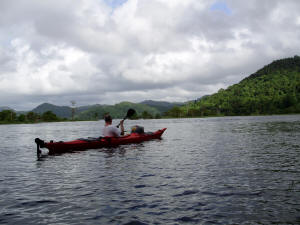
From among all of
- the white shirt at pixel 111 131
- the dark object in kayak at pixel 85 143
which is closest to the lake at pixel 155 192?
the dark object in kayak at pixel 85 143

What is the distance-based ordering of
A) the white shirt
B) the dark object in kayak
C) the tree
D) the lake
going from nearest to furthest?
the lake < the dark object in kayak < the white shirt < the tree

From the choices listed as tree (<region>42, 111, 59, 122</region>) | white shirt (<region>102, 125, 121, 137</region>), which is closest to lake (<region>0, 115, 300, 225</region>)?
white shirt (<region>102, 125, 121, 137</region>)

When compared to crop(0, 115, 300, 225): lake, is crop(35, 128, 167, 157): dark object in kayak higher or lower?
higher

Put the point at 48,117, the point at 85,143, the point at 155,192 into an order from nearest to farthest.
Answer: the point at 155,192 → the point at 85,143 → the point at 48,117

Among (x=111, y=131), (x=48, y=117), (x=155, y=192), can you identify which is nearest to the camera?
(x=155, y=192)

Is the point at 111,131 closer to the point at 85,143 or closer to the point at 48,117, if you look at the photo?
the point at 85,143

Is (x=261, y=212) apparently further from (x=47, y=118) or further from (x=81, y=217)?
(x=47, y=118)

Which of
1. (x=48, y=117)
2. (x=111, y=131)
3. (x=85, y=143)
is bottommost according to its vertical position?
(x=85, y=143)

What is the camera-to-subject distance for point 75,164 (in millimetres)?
16172

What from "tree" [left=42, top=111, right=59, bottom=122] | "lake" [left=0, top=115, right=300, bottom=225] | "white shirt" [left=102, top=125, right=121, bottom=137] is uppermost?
"tree" [left=42, top=111, right=59, bottom=122]

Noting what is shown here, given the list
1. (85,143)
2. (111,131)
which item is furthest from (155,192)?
(111,131)

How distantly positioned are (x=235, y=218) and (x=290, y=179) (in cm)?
547

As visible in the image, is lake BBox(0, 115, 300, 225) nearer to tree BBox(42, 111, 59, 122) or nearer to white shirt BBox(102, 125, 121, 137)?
white shirt BBox(102, 125, 121, 137)

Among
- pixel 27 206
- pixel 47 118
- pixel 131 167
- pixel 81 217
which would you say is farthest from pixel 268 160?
pixel 47 118
